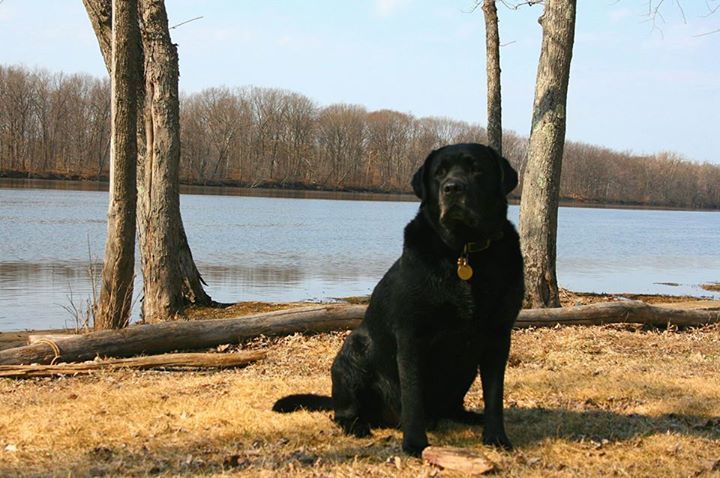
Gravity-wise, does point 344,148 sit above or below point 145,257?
above

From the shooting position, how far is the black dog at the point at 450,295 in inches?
167

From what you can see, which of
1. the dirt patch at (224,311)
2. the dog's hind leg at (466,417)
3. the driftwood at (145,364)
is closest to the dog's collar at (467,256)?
the dog's hind leg at (466,417)

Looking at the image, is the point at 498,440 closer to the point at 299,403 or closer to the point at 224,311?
the point at 299,403

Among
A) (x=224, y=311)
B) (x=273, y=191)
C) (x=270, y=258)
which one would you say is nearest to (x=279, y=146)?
(x=273, y=191)

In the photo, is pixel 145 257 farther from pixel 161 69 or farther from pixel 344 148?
pixel 344 148

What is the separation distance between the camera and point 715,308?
1100cm

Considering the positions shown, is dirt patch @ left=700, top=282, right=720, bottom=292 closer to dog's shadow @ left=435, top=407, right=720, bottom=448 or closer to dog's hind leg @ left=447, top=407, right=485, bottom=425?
dog's shadow @ left=435, top=407, right=720, bottom=448

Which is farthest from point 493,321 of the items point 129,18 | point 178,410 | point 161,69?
point 161,69

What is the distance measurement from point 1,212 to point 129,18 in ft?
89.6

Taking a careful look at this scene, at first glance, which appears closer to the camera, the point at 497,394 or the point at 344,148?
the point at 497,394

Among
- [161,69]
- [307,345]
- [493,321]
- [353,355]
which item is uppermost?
[161,69]

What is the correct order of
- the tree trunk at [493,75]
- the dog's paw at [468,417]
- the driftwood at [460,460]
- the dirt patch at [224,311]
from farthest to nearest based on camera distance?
the tree trunk at [493,75] → the dirt patch at [224,311] → the dog's paw at [468,417] → the driftwood at [460,460]

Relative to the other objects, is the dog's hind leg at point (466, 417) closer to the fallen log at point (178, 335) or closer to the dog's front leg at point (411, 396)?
the dog's front leg at point (411, 396)

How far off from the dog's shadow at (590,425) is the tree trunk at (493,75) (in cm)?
926
